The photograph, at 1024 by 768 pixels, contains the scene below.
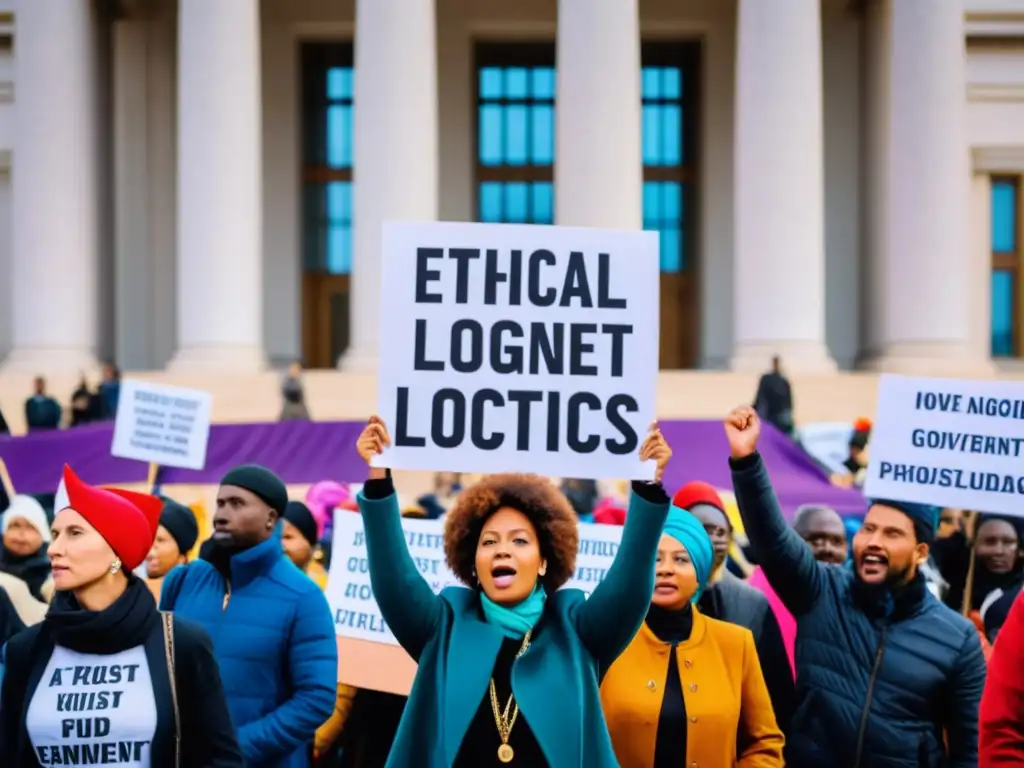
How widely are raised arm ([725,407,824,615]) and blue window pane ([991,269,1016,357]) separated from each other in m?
30.0

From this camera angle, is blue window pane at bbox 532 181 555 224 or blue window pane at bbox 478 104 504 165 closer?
blue window pane at bbox 478 104 504 165

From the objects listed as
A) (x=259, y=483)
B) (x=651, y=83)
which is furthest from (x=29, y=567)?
(x=651, y=83)

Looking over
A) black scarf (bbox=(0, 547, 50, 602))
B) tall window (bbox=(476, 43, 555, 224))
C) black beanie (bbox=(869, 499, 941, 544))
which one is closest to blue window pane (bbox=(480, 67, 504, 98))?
tall window (bbox=(476, 43, 555, 224))

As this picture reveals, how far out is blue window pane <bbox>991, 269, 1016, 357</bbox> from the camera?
3472cm

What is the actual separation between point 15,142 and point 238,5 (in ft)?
18.9

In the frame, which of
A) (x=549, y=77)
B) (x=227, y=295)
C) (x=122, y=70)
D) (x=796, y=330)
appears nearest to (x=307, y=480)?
(x=227, y=295)

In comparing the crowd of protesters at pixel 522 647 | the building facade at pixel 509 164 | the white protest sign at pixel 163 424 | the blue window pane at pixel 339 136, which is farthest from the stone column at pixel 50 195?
the crowd of protesters at pixel 522 647

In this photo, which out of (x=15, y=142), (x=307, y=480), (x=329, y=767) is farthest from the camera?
(x=15, y=142)

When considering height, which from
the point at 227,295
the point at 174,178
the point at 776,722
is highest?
the point at 174,178

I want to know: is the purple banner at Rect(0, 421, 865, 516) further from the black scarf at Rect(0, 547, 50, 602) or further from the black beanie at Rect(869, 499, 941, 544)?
the black beanie at Rect(869, 499, 941, 544)

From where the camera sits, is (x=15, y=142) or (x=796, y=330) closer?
(x=796, y=330)

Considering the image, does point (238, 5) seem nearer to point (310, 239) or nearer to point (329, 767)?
point (310, 239)

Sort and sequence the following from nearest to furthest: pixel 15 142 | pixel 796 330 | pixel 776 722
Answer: pixel 776 722 < pixel 796 330 < pixel 15 142

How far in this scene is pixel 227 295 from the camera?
96.5ft
